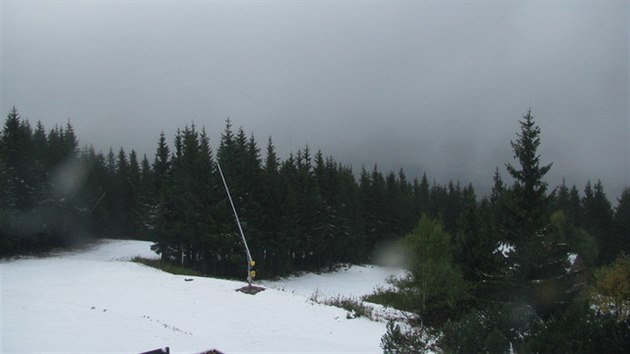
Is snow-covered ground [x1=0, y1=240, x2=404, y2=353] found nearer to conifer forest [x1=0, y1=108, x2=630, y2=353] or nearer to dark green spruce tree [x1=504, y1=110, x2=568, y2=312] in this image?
conifer forest [x1=0, y1=108, x2=630, y2=353]

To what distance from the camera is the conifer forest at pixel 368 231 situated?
1506cm

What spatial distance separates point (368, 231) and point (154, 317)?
172ft

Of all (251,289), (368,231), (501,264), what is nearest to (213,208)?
(251,289)

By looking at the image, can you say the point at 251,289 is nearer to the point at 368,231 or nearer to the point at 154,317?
the point at 154,317

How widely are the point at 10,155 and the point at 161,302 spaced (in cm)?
2645

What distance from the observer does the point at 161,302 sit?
18.6 meters

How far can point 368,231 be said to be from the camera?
66.2m

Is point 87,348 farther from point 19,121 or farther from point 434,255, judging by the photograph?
point 19,121

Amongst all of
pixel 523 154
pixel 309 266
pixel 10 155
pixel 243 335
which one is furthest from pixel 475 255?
pixel 10 155

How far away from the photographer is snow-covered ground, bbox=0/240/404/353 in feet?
38.7

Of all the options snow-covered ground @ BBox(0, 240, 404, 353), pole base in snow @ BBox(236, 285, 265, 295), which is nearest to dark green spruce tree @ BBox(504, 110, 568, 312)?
snow-covered ground @ BBox(0, 240, 404, 353)

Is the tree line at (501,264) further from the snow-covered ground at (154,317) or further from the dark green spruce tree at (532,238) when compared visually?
the snow-covered ground at (154,317)

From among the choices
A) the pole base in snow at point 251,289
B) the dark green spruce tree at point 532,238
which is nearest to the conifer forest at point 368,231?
the dark green spruce tree at point 532,238

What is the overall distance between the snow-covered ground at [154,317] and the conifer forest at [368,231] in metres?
3.47
